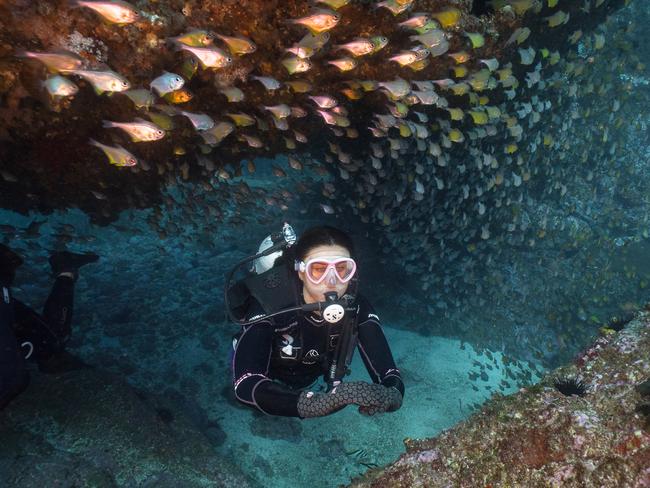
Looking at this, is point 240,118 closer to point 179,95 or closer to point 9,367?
point 179,95

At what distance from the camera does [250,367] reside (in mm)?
3385

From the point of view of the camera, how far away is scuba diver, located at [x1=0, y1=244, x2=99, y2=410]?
3268 millimetres

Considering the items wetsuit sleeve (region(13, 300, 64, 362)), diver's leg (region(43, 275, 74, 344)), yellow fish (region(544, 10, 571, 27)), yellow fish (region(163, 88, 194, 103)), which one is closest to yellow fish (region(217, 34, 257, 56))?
yellow fish (region(163, 88, 194, 103))

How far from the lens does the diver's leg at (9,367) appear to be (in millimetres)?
3174

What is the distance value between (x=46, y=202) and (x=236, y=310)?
332 centimetres

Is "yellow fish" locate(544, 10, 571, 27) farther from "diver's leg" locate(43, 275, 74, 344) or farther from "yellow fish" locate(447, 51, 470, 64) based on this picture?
"diver's leg" locate(43, 275, 74, 344)

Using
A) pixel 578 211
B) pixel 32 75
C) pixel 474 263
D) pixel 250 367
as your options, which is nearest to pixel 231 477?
pixel 250 367

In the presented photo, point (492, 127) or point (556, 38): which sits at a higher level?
point (556, 38)

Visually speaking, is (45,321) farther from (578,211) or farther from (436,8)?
(578,211)

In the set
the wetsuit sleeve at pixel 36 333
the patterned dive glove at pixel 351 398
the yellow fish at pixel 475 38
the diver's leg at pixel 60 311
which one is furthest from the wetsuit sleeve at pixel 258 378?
the yellow fish at pixel 475 38

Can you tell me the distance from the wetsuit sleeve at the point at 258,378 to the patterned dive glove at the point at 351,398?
0.84 feet

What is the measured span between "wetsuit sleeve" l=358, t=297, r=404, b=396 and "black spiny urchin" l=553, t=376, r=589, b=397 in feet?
4.73

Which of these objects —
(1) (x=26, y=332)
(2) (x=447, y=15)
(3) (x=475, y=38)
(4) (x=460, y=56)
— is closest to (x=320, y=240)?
(2) (x=447, y=15)

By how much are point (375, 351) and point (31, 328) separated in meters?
4.36
